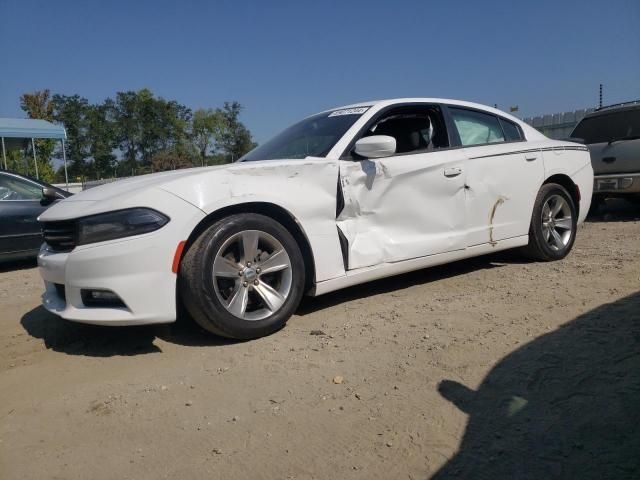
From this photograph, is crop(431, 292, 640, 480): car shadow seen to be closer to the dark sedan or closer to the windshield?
the windshield

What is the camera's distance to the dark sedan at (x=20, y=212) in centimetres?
604

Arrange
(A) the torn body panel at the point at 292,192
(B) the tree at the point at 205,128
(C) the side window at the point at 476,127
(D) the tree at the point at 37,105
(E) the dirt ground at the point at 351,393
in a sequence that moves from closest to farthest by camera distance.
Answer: (E) the dirt ground at the point at 351,393, (A) the torn body panel at the point at 292,192, (C) the side window at the point at 476,127, (D) the tree at the point at 37,105, (B) the tree at the point at 205,128

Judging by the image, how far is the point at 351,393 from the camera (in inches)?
96.3

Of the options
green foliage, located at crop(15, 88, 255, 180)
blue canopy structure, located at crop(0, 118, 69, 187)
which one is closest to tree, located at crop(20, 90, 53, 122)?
green foliage, located at crop(15, 88, 255, 180)

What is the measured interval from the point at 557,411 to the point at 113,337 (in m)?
2.71

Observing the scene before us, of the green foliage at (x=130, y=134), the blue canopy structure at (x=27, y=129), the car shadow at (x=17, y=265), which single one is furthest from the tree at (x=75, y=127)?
the car shadow at (x=17, y=265)

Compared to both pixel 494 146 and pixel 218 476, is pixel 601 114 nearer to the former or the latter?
pixel 494 146

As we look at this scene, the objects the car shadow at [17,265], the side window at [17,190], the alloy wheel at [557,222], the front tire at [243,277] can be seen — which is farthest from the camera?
the car shadow at [17,265]

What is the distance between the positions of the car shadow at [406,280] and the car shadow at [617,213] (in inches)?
139

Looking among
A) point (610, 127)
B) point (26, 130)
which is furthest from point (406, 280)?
point (26, 130)

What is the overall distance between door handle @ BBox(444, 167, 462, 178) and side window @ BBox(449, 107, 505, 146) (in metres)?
0.32

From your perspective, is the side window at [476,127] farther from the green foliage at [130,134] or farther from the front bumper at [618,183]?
the green foliage at [130,134]

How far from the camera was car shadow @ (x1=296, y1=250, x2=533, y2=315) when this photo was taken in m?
4.01

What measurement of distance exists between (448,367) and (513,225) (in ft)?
7.79
